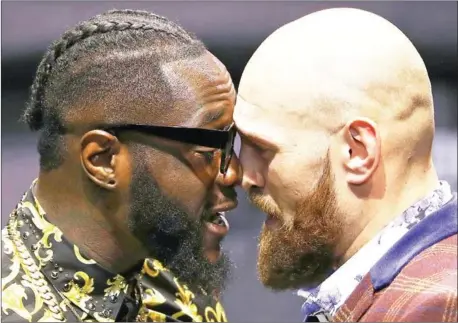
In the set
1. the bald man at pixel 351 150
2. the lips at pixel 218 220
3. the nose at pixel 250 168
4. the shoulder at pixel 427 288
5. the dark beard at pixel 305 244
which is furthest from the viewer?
the lips at pixel 218 220

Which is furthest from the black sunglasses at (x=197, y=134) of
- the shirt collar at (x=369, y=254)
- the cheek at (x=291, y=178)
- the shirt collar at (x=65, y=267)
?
the shirt collar at (x=369, y=254)

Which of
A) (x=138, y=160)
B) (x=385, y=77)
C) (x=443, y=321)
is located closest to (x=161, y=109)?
(x=138, y=160)

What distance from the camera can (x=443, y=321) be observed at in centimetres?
154

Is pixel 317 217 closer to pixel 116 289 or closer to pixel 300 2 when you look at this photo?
pixel 116 289

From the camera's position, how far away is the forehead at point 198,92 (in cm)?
187

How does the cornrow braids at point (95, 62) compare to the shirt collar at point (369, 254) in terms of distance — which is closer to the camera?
the shirt collar at point (369, 254)

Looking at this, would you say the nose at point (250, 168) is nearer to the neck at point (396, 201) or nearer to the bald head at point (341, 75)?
the bald head at point (341, 75)

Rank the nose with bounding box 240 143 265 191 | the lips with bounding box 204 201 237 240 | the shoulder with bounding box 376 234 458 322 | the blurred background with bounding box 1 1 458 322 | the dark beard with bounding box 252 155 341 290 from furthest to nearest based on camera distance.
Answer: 1. the blurred background with bounding box 1 1 458 322
2. the lips with bounding box 204 201 237 240
3. the nose with bounding box 240 143 265 191
4. the dark beard with bounding box 252 155 341 290
5. the shoulder with bounding box 376 234 458 322

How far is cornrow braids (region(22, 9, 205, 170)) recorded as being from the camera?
1.86 metres

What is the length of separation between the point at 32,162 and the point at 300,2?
78 centimetres

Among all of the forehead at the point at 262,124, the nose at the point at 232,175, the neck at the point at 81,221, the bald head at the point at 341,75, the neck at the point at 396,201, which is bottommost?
the neck at the point at 81,221

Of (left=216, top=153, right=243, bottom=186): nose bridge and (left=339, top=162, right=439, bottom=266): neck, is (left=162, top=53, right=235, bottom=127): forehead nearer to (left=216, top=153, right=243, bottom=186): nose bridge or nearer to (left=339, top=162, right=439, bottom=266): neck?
(left=216, top=153, right=243, bottom=186): nose bridge

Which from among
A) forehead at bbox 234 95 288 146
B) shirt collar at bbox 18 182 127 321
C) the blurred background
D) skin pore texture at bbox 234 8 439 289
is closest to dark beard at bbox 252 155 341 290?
skin pore texture at bbox 234 8 439 289

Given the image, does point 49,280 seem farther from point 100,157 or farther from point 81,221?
point 100,157
